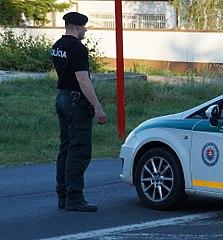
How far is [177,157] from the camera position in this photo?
9477mm

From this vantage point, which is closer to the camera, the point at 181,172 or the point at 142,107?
the point at 181,172

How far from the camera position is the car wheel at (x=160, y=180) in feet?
31.0

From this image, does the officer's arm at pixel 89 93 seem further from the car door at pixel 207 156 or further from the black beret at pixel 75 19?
the car door at pixel 207 156

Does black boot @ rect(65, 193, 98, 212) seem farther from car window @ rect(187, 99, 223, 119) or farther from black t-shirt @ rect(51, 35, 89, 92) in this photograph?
car window @ rect(187, 99, 223, 119)

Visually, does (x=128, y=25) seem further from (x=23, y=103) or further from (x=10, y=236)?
(x=10, y=236)

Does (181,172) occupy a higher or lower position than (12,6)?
lower

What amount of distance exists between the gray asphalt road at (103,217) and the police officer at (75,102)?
0.36 metres

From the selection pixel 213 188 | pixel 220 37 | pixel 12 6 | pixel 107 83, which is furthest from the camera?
pixel 12 6

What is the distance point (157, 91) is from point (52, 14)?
89.6 ft

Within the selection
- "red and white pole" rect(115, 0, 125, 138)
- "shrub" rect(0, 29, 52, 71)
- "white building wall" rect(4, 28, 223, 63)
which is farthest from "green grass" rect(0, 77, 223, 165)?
"white building wall" rect(4, 28, 223, 63)

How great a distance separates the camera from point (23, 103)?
21406 millimetres

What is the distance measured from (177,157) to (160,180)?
0.32 metres

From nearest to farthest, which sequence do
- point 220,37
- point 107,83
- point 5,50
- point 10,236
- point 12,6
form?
point 10,236 < point 107,83 < point 5,50 < point 220,37 < point 12,6

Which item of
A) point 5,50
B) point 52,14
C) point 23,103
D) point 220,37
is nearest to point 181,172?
point 23,103
